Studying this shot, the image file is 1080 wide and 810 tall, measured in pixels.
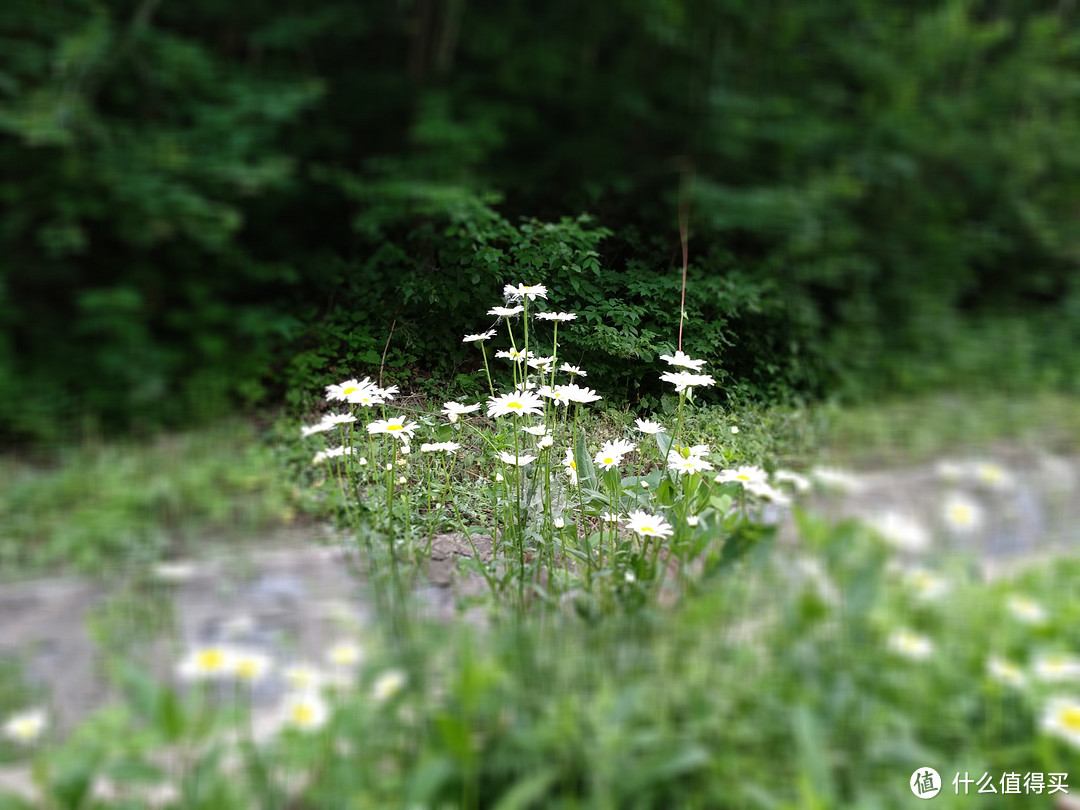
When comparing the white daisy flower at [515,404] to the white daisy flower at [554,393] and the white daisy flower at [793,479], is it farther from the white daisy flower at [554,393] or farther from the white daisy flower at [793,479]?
the white daisy flower at [793,479]

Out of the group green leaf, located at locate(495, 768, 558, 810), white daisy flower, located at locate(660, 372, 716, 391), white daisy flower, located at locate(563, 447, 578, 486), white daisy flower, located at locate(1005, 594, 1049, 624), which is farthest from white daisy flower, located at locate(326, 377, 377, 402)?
white daisy flower, located at locate(1005, 594, 1049, 624)

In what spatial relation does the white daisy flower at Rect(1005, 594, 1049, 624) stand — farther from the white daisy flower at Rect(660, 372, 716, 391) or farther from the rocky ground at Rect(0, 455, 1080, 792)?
the white daisy flower at Rect(660, 372, 716, 391)

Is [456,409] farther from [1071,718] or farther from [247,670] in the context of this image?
[1071,718]

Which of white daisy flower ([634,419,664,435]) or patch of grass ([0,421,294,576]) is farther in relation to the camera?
patch of grass ([0,421,294,576])

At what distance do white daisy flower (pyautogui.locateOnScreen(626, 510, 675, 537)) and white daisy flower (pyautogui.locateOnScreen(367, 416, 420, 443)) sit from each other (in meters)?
0.31

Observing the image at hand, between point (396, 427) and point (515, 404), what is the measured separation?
0.16 m

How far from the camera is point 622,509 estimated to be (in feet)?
3.70

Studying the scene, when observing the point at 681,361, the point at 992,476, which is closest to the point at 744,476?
the point at 681,361

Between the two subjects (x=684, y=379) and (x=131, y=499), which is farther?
(x=131, y=499)

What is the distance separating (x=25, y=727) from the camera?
1.04m

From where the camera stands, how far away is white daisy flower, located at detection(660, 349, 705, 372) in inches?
40.6

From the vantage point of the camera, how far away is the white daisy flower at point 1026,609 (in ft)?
4.36

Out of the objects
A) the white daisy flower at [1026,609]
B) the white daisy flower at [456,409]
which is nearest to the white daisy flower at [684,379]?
the white daisy flower at [456,409]

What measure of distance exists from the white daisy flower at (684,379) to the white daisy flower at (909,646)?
45 cm
